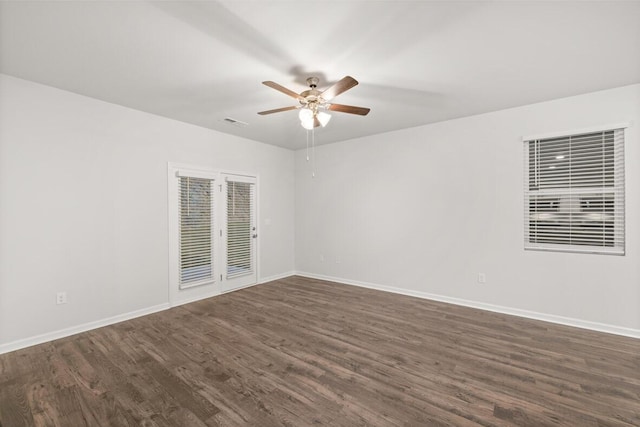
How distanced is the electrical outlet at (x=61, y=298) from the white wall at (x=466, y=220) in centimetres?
395

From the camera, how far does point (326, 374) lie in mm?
2332

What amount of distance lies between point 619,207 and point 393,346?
10.2ft

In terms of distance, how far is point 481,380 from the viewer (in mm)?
2240

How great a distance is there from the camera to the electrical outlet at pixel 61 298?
307cm

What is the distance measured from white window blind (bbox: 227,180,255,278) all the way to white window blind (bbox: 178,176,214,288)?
1.24 ft

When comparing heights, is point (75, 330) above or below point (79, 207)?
below

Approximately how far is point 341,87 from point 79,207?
3357 mm

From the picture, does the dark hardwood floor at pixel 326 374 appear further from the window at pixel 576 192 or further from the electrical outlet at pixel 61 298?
the window at pixel 576 192

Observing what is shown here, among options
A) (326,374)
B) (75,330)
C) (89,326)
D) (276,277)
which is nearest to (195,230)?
(89,326)

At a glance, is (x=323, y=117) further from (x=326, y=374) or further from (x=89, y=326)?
(x=89, y=326)

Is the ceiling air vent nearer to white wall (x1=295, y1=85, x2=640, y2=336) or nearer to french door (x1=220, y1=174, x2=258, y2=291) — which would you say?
french door (x1=220, y1=174, x2=258, y2=291)

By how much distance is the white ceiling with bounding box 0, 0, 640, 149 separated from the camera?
6.29 feet

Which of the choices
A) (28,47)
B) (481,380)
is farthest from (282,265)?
(28,47)

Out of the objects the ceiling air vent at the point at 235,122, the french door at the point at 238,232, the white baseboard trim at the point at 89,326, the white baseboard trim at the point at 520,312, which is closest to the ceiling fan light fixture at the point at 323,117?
the ceiling air vent at the point at 235,122
